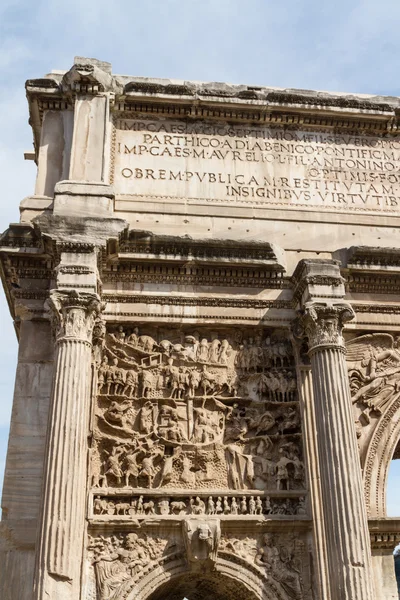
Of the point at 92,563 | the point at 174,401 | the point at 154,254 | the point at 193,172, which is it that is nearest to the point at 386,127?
the point at 193,172

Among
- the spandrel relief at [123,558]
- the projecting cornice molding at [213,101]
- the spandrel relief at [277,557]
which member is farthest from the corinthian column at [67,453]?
the projecting cornice molding at [213,101]

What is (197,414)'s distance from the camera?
11.1m

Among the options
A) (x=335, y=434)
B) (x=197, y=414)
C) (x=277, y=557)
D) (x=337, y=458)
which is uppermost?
(x=197, y=414)

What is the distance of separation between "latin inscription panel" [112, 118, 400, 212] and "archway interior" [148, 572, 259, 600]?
594 cm

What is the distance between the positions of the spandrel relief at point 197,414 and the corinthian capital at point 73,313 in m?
1.01

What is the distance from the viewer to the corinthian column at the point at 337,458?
953 cm

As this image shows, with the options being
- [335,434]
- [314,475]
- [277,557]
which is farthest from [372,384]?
[277,557]

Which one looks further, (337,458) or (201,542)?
(337,458)

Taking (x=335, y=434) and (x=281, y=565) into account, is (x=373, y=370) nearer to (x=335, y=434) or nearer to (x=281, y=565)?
(x=335, y=434)

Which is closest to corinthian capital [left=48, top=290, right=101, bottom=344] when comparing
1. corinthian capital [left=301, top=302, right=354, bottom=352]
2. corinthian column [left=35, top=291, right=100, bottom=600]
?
corinthian column [left=35, top=291, right=100, bottom=600]

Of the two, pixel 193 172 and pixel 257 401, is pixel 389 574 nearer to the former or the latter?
pixel 257 401

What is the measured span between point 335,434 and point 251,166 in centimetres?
518

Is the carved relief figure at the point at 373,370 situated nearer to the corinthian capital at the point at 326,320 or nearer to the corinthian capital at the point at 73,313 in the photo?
the corinthian capital at the point at 326,320

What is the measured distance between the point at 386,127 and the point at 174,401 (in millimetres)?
6668
